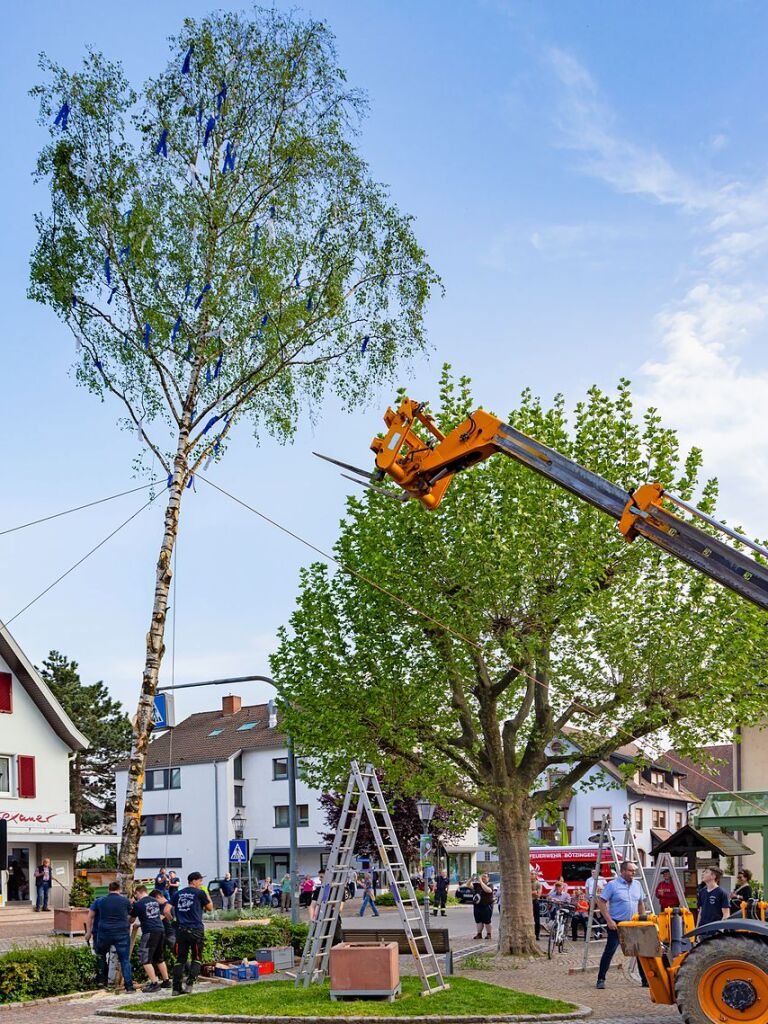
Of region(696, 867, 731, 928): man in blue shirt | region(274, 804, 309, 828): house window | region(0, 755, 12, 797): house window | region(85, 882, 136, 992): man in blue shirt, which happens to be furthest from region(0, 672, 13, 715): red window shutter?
region(696, 867, 731, 928): man in blue shirt

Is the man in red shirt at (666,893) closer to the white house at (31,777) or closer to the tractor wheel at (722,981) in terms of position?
the white house at (31,777)

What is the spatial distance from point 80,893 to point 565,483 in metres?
31.6

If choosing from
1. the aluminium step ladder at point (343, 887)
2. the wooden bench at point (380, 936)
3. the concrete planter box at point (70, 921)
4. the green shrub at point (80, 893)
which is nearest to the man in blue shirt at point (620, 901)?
the aluminium step ladder at point (343, 887)

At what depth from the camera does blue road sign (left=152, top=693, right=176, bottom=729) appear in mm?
22556

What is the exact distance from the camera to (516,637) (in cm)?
2256

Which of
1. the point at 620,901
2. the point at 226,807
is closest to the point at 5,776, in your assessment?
the point at 226,807

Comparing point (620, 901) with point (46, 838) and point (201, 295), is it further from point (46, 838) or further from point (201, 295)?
point (46, 838)

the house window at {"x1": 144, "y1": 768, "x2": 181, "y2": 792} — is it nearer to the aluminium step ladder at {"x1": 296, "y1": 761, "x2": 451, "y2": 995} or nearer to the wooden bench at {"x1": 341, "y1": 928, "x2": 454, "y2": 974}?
the wooden bench at {"x1": 341, "y1": 928, "x2": 454, "y2": 974}

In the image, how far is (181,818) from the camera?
67.4m

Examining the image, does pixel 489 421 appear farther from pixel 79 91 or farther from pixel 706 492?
pixel 79 91

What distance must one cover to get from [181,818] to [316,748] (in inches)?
1799

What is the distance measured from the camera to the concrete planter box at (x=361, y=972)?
53.6 feet

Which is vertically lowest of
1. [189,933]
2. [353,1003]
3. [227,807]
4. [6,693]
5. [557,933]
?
[227,807]

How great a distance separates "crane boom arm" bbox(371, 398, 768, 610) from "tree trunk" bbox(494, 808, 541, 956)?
12364 millimetres
